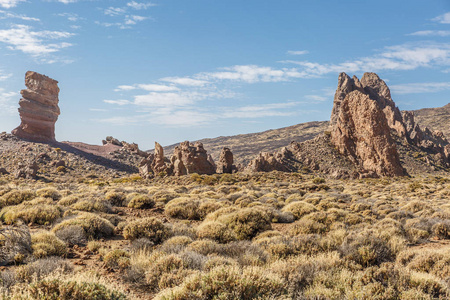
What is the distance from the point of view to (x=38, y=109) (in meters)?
64.0

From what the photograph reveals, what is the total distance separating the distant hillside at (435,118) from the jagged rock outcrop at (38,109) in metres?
123

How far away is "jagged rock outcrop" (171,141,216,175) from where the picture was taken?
42.1 metres

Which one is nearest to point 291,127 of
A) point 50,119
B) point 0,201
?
point 50,119

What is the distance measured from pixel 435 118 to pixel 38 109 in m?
158

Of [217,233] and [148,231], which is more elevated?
[148,231]

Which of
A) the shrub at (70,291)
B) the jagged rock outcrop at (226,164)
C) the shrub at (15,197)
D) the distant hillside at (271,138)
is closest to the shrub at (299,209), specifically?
the shrub at (70,291)

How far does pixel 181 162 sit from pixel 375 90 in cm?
6357

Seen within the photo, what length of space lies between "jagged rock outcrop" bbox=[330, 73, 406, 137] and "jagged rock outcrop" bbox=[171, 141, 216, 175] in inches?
1666

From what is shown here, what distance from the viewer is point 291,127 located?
186875 millimetres

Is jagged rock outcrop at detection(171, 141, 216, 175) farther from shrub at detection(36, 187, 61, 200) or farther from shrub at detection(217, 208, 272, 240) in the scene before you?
shrub at detection(217, 208, 272, 240)

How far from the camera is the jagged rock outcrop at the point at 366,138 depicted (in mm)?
49006

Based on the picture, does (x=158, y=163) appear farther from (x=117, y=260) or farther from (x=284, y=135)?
(x=284, y=135)

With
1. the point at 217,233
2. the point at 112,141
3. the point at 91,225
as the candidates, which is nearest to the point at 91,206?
the point at 91,225

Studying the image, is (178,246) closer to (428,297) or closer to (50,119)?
(428,297)
